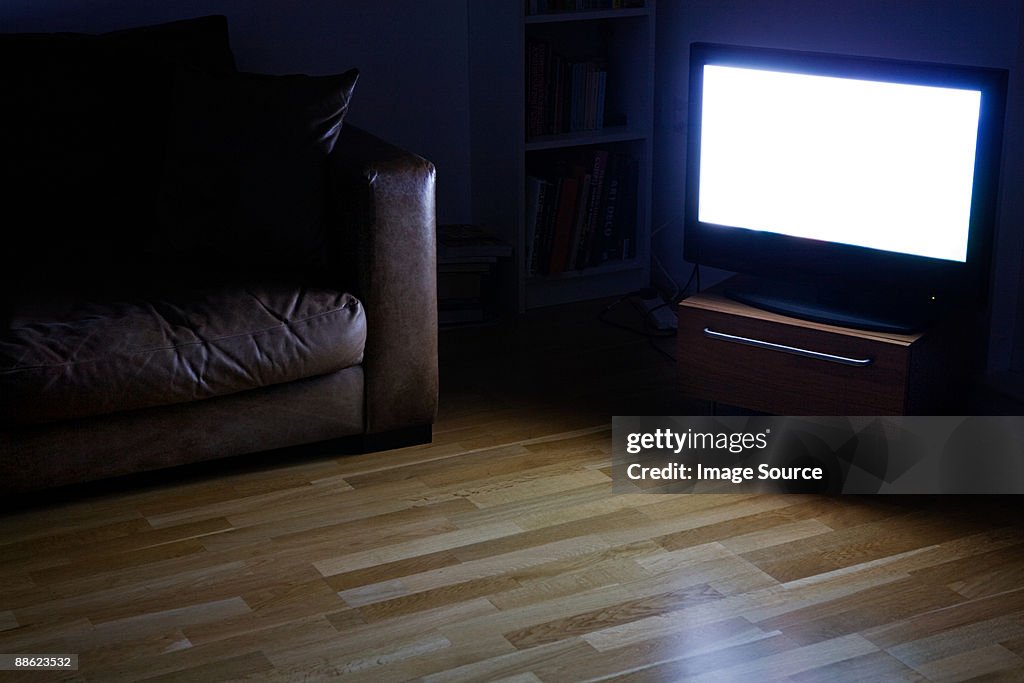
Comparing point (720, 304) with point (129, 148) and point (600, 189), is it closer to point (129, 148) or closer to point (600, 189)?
point (600, 189)

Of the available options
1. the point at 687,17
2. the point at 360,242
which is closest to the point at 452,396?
the point at 360,242

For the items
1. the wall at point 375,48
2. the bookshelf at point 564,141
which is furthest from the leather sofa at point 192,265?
the bookshelf at point 564,141

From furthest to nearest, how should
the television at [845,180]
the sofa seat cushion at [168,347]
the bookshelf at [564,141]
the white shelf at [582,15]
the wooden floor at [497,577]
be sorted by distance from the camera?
the bookshelf at [564,141], the white shelf at [582,15], the television at [845,180], the sofa seat cushion at [168,347], the wooden floor at [497,577]

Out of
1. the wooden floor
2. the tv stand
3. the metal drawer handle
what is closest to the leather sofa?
the wooden floor

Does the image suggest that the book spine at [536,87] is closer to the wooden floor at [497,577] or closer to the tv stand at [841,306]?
the tv stand at [841,306]

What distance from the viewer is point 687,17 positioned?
3795 mm

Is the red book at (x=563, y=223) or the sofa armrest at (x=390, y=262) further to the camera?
the red book at (x=563, y=223)

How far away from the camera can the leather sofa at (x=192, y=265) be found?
2426 millimetres

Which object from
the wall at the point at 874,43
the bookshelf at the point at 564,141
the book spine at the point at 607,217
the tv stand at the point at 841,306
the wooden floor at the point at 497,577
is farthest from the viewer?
the book spine at the point at 607,217

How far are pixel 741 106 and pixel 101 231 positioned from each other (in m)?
1.54

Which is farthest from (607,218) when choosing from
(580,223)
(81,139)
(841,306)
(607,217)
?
(81,139)

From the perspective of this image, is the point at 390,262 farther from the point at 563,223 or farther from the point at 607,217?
the point at 607,217

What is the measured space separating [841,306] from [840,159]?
326mm
